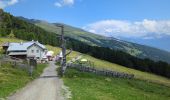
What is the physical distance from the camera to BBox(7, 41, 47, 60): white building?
14800 cm

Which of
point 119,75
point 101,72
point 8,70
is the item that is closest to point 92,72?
point 101,72

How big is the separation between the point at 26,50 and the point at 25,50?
1.45ft

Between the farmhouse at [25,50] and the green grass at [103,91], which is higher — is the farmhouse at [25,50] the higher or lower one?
the higher one

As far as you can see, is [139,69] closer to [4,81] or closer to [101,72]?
[101,72]

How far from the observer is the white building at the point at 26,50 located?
148 m

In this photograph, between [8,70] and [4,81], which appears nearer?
[4,81]

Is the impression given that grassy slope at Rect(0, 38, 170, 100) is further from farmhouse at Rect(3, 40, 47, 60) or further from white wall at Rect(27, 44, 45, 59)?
white wall at Rect(27, 44, 45, 59)

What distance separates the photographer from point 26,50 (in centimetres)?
15038

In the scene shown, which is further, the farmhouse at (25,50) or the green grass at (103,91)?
the farmhouse at (25,50)

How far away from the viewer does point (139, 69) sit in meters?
198

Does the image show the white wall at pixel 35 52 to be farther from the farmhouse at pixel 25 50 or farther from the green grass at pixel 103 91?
the green grass at pixel 103 91

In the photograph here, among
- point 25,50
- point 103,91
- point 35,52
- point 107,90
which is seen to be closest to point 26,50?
point 25,50

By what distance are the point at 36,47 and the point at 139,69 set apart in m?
65.9

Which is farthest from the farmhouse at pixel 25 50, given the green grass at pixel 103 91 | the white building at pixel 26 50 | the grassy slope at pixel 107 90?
the grassy slope at pixel 107 90
